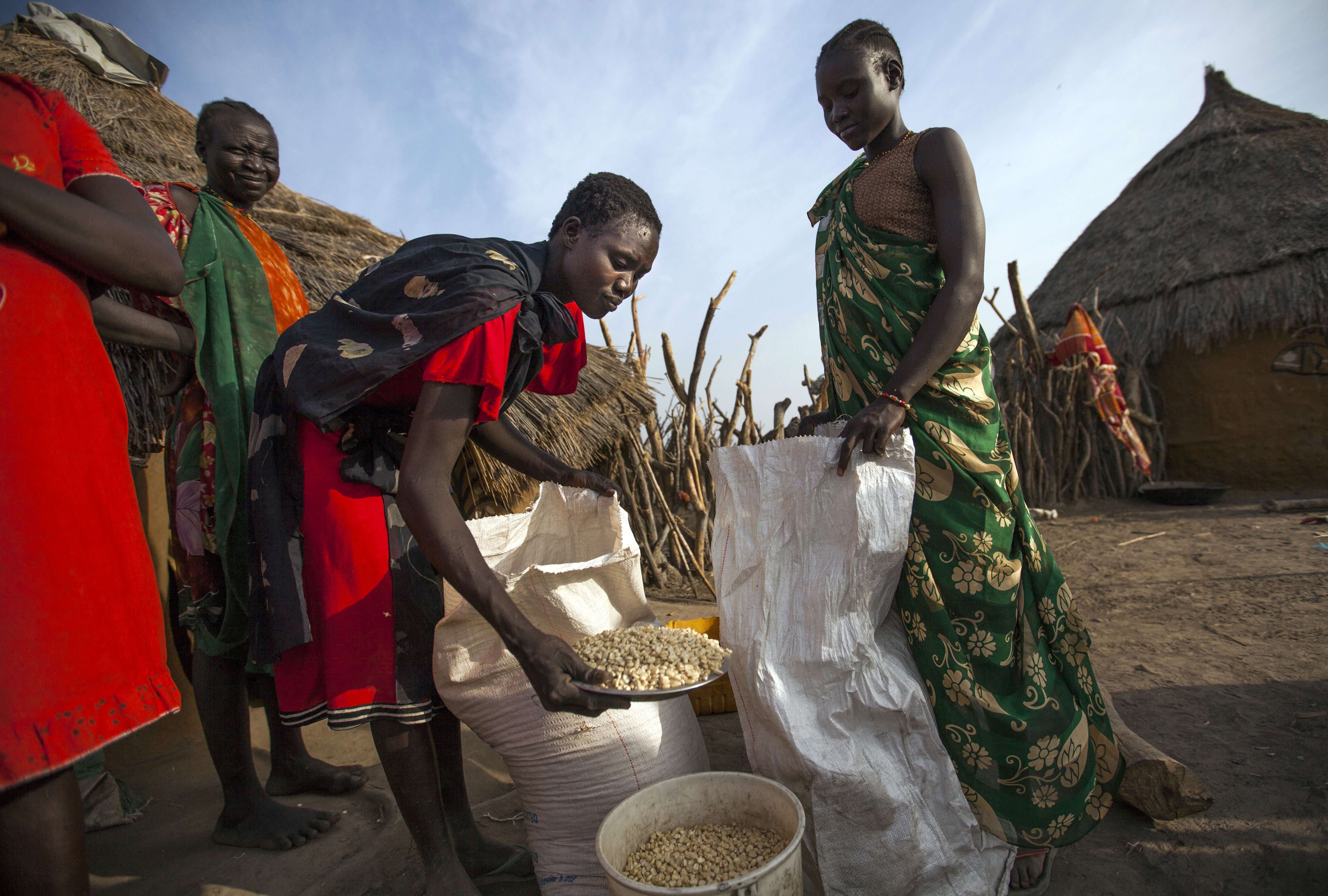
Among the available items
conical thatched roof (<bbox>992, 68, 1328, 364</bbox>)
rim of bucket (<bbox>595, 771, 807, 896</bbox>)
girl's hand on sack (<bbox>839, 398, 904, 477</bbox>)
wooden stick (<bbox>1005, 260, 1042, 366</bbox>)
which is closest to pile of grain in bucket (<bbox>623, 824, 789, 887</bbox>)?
rim of bucket (<bbox>595, 771, 807, 896</bbox>)

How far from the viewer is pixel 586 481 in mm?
1865

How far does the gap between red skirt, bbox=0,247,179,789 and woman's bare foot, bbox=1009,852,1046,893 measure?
1814 mm

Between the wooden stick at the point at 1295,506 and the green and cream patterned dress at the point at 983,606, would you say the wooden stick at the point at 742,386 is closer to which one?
the green and cream patterned dress at the point at 983,606

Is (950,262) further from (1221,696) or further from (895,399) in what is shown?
(1221,696)

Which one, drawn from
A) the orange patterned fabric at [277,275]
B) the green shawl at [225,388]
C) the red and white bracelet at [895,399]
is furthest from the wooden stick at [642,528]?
the red and white bracelet at [895,399]

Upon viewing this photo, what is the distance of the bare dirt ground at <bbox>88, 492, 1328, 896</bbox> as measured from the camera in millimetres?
1603

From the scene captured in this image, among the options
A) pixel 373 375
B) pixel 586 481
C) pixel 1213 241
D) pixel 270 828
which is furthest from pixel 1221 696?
pixel 1213 241

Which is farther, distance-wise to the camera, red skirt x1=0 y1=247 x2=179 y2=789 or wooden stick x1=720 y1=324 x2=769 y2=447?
wooden stick x1=720 y1=324 x2=769 y2=447

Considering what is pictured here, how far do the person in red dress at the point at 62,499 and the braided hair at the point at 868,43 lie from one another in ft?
4.82

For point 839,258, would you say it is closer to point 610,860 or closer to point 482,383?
point 482,383

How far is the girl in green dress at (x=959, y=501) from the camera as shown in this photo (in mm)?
1445

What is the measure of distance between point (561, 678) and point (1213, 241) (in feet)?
34.5

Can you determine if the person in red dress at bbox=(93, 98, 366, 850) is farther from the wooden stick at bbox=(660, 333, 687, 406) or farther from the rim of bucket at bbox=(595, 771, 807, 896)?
the wooden stick at bbox=(660, 333, 687, 406)

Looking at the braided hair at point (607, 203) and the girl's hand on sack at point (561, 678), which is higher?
the braided hair at point (607, 203)
